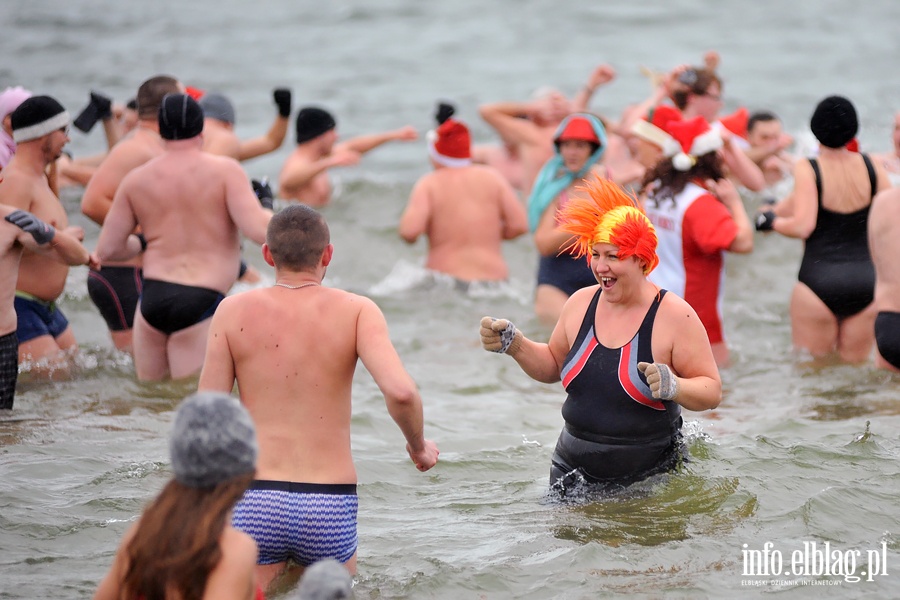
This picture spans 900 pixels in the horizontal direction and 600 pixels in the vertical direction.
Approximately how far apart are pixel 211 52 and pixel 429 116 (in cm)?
555

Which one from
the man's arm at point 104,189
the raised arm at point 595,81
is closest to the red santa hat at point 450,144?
the raised arm at point 595,81

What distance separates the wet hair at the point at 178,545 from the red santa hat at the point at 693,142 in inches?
174

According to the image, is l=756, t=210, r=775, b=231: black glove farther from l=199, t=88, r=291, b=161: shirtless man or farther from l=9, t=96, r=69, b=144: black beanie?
l=9, t=96, r=69, b=144: black beanie

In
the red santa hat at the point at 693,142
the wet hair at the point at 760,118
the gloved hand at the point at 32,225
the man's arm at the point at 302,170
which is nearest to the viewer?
the gloved hand at the point at 32,225

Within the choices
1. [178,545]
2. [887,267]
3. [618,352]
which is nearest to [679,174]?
[887,267]

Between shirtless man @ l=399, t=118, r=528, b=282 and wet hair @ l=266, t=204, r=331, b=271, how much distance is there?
4.94 m

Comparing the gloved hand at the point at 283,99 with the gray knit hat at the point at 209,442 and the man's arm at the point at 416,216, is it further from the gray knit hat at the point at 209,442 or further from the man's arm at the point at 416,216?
the gray knit hat at the point at 209,442

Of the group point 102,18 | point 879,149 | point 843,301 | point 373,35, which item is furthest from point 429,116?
point 843,301

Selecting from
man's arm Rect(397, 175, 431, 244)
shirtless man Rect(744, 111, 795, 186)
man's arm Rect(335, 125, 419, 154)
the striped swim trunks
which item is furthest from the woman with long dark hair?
shirtless man Rect(744, 111, 795, 186)

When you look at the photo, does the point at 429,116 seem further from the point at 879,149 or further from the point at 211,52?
the point at 879,149

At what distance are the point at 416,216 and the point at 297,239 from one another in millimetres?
5057

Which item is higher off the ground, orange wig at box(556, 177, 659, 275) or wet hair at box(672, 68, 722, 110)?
wet hair at box(672, 68, 722, 110)

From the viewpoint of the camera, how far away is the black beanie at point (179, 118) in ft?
20.3

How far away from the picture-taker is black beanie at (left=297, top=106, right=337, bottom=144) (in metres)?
10.1
